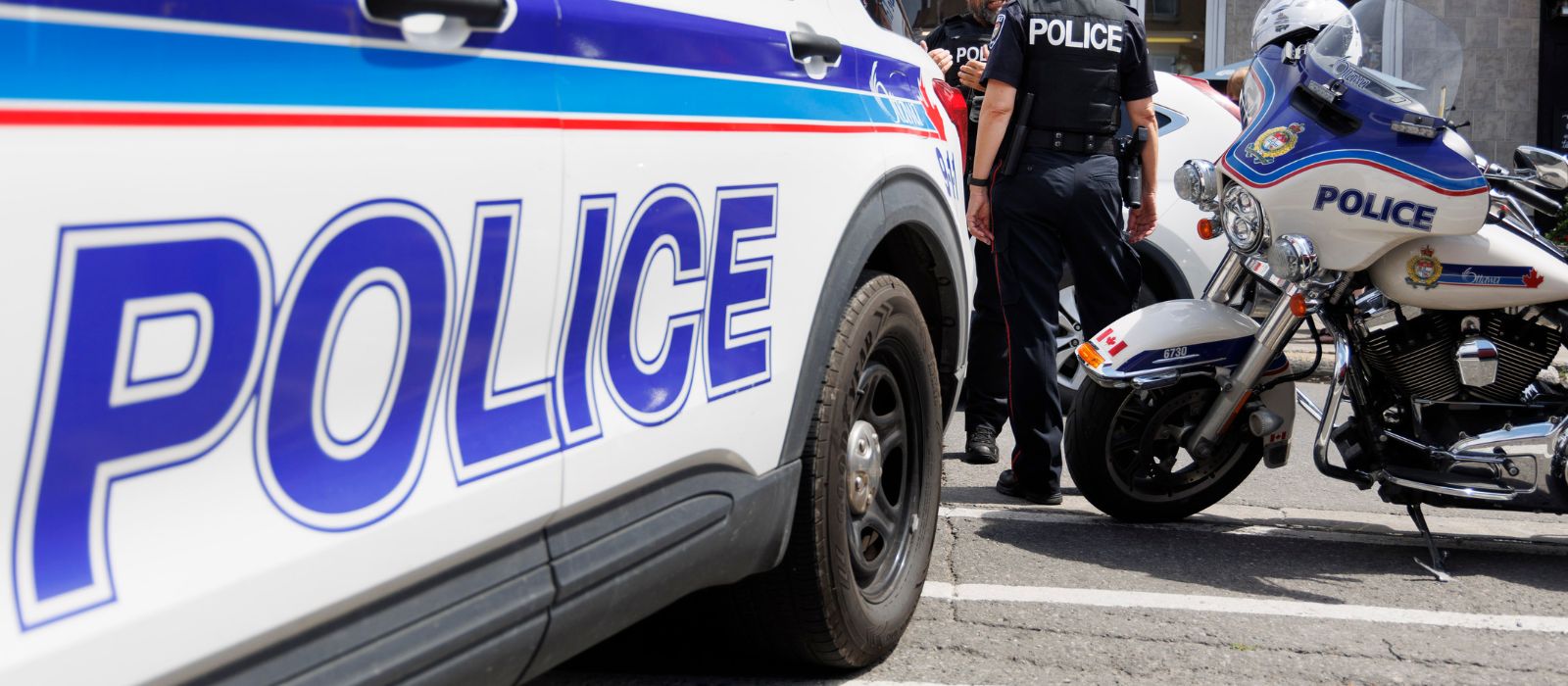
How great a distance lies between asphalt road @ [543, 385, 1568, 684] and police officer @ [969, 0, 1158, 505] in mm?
355

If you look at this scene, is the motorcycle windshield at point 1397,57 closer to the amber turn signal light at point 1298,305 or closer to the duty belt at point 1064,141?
the amber turn signal light at point 1298,305

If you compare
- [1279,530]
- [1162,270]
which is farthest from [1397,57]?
[1162,270]

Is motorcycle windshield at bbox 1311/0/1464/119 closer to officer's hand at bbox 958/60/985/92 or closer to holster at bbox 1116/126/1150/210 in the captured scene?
holster at bbox 1116/126/1150/210

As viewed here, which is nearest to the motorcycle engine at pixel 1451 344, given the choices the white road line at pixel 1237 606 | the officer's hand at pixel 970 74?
the white road line at pixel 1237 606

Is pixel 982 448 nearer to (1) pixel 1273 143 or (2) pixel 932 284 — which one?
(1) pixel 1273 143

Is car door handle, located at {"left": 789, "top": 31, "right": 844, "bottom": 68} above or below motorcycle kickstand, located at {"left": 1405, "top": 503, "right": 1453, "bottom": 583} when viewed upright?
above

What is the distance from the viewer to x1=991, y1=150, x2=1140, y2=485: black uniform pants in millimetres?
4711

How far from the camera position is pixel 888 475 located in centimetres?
335

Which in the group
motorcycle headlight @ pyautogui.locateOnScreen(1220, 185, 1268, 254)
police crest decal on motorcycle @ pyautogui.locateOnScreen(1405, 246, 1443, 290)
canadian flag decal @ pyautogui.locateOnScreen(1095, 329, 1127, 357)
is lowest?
canadian flag decal @ pyautogui.locateOnScreen(1095, 329, 1127, 357)

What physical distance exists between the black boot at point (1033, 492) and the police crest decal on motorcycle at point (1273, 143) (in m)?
1.25

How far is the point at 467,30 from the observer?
5.78ft

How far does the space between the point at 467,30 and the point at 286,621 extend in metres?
0.67

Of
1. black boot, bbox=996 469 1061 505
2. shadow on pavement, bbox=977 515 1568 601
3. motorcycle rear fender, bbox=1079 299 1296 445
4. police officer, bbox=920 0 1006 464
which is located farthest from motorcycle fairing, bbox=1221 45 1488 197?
police officer, bbox=920 0 1006 464

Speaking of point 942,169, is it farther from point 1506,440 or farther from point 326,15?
point 326,15
